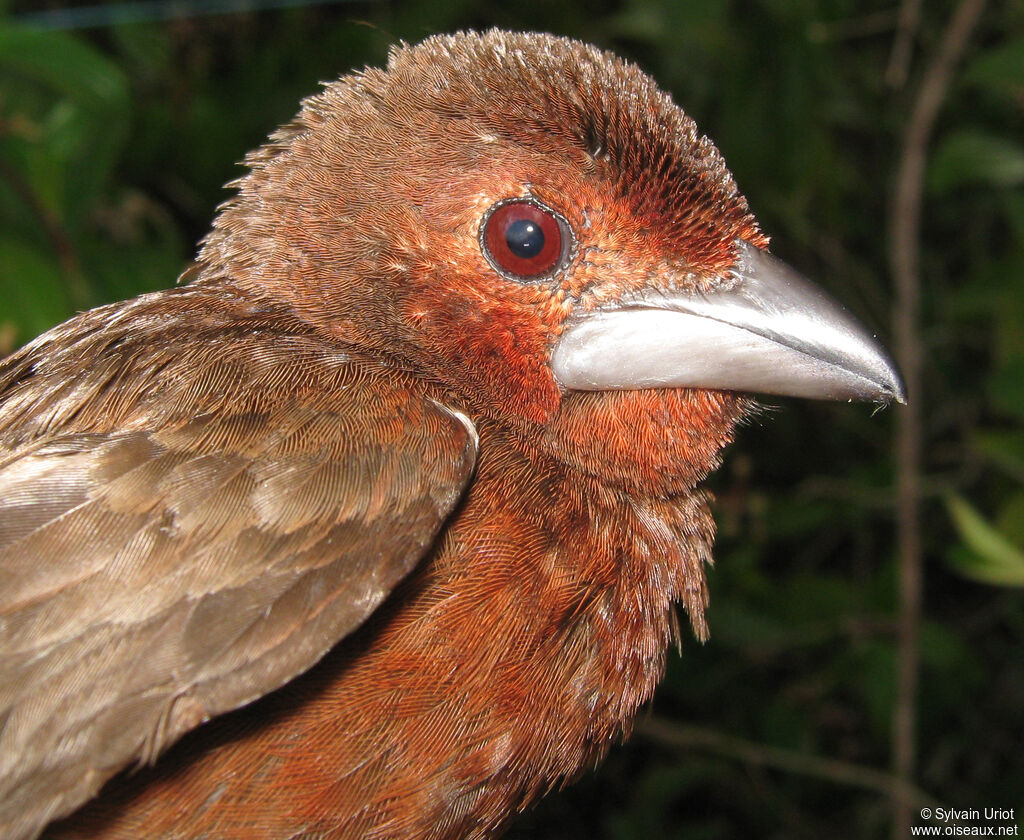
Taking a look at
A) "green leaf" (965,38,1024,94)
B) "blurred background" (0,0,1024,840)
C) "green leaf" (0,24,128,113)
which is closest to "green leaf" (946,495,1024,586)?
"blurred background" (0,0,1024,840)

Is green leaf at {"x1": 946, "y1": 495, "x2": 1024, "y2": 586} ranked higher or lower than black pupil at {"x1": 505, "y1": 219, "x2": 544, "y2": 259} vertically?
lower

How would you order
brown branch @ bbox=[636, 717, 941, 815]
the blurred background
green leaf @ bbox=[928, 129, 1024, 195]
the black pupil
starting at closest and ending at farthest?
the black pupil → the blurred background → green leaf @ bbox=[928, 129, 1024, 195] → brown branch @ bbox=[636, 717, 941, 815]

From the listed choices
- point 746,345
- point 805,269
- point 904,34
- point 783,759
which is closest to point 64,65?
point 746,345

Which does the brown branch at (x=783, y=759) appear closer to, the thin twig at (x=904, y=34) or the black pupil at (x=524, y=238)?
the black pupil at (x=524, y=238)

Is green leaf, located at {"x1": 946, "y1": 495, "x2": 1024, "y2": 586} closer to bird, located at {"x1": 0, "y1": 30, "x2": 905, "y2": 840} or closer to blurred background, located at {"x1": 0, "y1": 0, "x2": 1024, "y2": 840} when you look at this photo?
blurred background, located at {"x1": 0, "y1": 0, "x2": 1024, "y2": 840}

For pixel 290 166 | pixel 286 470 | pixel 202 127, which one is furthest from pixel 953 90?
pixel 286 470

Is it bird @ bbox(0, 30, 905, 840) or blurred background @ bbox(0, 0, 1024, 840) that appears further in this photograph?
blurred background @ bbox(0, 0, 1024, 840)

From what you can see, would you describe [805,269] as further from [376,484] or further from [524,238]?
[376,484]
